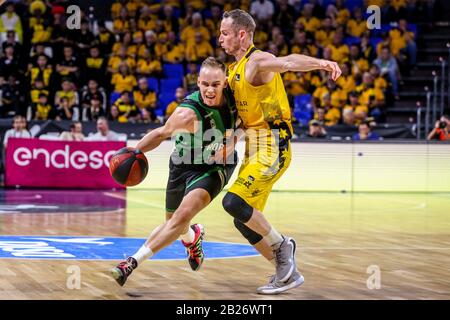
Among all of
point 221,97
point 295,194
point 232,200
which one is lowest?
point 295,194

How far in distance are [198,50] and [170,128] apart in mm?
16795

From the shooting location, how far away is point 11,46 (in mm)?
22969

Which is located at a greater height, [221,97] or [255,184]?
[221,97]

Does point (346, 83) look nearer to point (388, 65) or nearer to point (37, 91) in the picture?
point (388, 65)

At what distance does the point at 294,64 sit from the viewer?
7117 mm

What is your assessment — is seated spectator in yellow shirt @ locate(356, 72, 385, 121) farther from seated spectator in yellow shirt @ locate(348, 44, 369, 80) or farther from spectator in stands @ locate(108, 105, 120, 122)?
spectator in stands @ locate(108, 105, 120, 122)

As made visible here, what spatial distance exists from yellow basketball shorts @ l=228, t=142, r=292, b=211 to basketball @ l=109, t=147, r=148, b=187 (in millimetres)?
789

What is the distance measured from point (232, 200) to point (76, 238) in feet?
14.1

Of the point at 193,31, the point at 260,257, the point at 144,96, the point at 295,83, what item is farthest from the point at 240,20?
the point at 193,31

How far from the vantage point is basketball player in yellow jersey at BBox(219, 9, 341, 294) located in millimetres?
7598

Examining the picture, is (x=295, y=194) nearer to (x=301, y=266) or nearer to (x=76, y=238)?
(x=76, y=238)

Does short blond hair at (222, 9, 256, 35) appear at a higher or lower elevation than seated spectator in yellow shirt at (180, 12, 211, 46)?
lower

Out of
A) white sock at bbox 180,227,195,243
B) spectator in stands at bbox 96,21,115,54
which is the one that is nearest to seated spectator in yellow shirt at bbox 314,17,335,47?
spectator in stands at bbox 96,21,115,54
